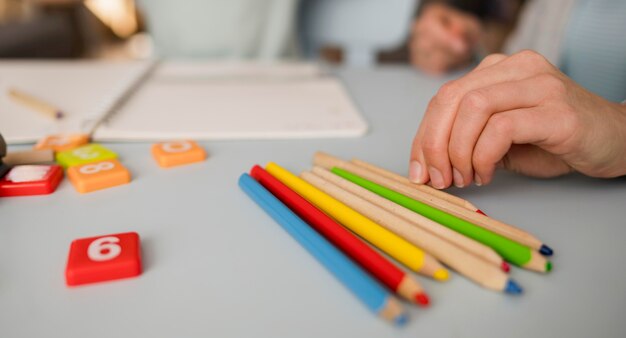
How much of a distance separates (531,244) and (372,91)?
445mm

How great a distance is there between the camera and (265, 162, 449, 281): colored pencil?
27 cm

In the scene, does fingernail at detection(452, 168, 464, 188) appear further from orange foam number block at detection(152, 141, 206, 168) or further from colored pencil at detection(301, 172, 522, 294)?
orange foam number block at detection(152, 141, 206, 168)

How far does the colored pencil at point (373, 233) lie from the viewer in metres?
0.27

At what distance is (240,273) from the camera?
→ 0.95 feet

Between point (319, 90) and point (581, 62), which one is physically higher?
point (581, 62)

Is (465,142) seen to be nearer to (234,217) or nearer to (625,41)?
(234,217)

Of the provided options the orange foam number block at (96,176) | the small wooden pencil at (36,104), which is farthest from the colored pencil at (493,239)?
the small wooden pencil at (36,104)

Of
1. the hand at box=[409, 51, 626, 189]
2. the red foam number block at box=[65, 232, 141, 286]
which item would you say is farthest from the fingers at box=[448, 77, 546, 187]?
the red foam number block at box=[65, 232, 141, 286]

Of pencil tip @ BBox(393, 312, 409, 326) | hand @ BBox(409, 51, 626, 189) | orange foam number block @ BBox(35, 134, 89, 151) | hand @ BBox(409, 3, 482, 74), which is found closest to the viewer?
pencil tip @ BBox(393, 312, 409, 326)

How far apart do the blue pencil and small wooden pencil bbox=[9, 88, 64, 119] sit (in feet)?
1.02

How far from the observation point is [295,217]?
1.05 ft

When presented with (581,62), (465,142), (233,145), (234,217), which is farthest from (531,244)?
(581,62)

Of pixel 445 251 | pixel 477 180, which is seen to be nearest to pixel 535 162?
pixel 477 180

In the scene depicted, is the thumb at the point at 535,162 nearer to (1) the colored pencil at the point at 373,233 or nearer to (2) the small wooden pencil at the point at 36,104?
(1) the colored pencil at the point at 373,233
